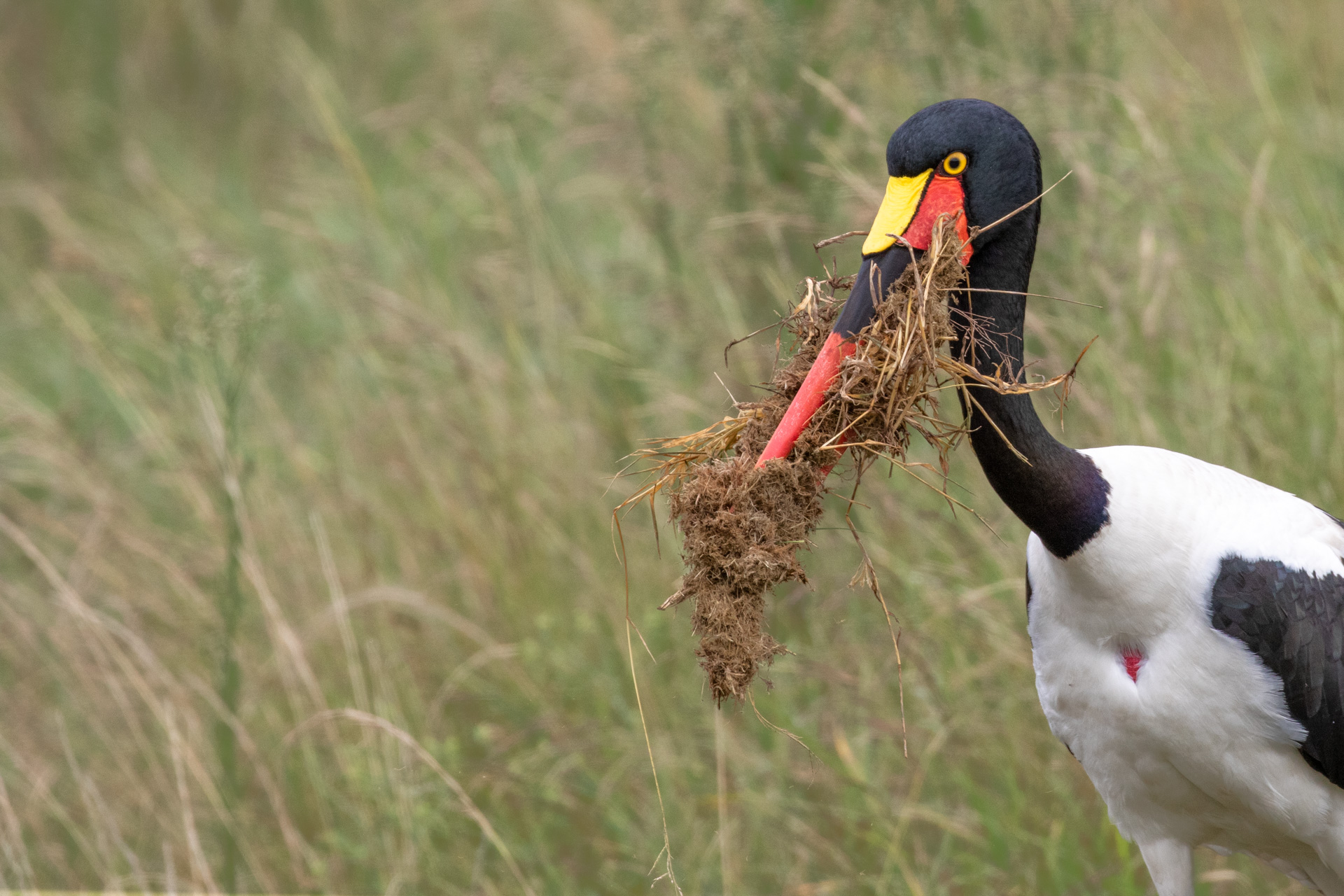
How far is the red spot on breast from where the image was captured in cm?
267

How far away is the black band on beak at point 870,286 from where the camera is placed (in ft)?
7.11

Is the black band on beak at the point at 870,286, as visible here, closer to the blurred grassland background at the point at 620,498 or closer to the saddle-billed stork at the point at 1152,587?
the saddle-billed stork at the point at 1152,587

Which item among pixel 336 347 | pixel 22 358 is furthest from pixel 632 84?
pixel 22 358

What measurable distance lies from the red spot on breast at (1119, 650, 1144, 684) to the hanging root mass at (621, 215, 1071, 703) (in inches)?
28.3

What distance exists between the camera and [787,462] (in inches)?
81.7

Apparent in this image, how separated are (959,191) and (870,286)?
0.32m

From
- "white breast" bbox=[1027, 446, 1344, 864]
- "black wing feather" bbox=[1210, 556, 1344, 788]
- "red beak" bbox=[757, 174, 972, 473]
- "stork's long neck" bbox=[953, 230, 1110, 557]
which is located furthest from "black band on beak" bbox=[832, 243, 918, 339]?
"black wing feather" bbox=[1210, 556, 1344, 788]

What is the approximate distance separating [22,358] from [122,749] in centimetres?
349

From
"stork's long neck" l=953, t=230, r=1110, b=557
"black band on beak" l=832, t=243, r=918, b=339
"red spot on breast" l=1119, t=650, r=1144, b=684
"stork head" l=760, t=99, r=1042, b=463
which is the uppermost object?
"stork head" l=760, t=99, r=1042, b=463

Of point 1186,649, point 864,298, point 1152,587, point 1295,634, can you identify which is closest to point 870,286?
point 864,298

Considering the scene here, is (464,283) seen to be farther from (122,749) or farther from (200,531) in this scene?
(122,749)

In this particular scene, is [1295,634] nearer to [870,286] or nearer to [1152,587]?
[1152,587]

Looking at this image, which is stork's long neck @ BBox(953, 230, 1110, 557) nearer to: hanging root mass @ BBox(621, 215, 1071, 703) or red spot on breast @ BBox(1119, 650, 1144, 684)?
hanging root mass @ BBox(621, 215, 1071, 703)

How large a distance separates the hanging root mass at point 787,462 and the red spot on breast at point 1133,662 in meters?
0.72
